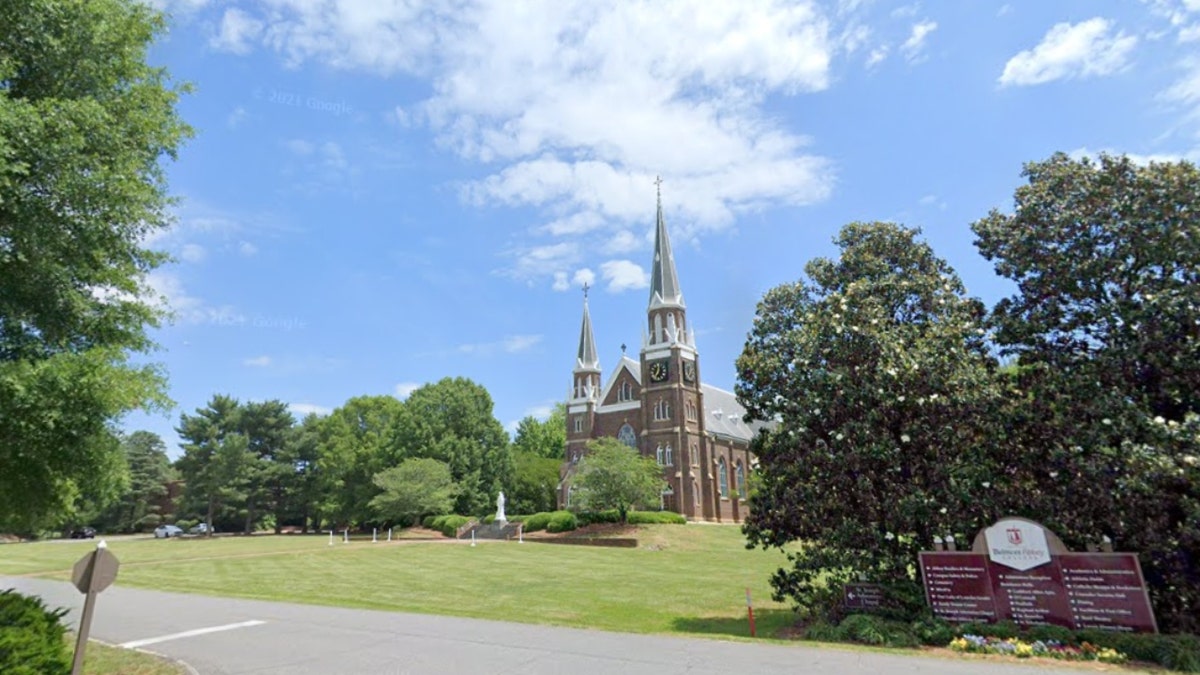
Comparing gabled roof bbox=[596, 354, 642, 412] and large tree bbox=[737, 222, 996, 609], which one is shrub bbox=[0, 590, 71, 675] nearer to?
large tree bbox=[737, 222, 996, 609]

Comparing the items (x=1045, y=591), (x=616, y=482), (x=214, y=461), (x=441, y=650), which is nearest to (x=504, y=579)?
(x=441, y=650)

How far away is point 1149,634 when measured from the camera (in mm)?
9625

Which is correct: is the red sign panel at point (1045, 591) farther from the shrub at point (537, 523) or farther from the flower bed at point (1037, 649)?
the shrub at point (537, 523)

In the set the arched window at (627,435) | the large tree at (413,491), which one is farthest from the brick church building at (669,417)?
the large tree at (413,491)

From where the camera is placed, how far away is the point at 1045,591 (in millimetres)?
10734

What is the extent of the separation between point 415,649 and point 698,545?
2862 cm

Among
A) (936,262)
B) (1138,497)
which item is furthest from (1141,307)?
(936,262)

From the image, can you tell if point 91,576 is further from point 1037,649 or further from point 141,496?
point 141,496

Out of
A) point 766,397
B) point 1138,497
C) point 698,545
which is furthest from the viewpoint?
point 698,545

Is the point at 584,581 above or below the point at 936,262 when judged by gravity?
below

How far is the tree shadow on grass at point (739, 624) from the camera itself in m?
12.7

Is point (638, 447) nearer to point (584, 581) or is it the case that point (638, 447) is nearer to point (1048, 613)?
point (584, 581)

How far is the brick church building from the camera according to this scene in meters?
52.3

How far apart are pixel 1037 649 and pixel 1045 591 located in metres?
1.31
